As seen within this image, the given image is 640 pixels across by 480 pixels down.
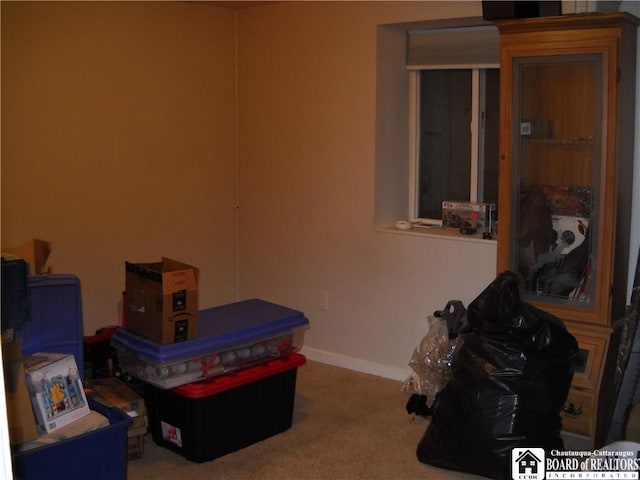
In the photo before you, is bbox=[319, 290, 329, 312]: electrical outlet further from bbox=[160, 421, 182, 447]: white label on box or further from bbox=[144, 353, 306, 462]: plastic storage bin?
bbox=[160, 421, 182, 447]: white label on box

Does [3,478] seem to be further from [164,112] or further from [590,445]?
[164,112]

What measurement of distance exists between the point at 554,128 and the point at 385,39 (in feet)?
4.21

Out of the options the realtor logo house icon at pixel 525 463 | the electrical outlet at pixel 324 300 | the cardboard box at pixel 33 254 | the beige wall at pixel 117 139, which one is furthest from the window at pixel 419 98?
the cardboard box at pixel 33 254

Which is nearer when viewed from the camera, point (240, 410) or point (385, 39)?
point (240, 410)

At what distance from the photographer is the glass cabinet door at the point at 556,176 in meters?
3.53

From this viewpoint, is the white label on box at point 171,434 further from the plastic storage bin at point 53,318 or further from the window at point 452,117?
the window at point 452,117

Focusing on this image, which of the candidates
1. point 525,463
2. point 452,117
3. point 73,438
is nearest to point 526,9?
point 452,117

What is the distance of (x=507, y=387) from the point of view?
323 centimetres

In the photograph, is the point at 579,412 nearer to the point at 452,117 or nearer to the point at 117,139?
the point at 452,117

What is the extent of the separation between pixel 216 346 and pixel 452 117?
2.05m

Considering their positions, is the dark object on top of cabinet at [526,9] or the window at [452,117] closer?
the dark object on top of cabinet at [526,9]

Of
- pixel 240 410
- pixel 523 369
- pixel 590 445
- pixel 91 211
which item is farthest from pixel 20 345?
pixel 590 445

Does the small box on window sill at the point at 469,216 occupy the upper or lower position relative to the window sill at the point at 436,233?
upper

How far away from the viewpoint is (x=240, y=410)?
3627 mm
